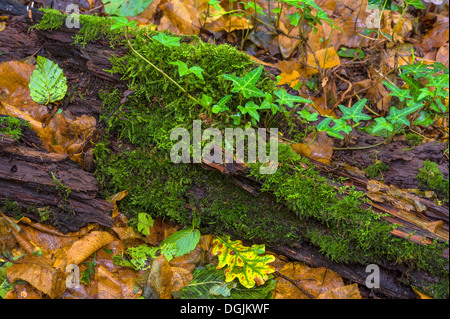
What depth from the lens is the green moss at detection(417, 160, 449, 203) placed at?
2.31 meters

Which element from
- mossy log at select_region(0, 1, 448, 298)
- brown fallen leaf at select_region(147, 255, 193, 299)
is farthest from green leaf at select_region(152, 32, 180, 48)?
brown fallen leaf at select_region(147, 255, 193, 299)

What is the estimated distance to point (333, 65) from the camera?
3.41m

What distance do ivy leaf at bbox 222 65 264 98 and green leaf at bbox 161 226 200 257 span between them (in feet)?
3.52

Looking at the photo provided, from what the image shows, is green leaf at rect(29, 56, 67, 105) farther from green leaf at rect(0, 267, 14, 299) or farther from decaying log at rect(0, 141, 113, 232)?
green leaf at rect(0, 267, 14, 299)

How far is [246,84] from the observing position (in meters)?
2.29

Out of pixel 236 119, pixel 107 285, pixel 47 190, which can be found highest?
pixel 236 119

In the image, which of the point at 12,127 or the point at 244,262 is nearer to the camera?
the point at 244,262

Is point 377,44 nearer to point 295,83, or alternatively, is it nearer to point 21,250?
point 295,83

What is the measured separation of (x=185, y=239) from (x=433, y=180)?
186 cm

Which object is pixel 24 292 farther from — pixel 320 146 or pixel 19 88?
pixel 320 146

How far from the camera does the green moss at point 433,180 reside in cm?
231

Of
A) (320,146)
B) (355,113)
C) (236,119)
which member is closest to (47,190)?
(236,119)

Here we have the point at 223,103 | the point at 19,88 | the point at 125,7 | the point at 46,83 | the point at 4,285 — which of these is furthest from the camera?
the point at 125,7

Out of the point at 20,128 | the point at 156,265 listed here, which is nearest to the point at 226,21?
the point at 20,128
